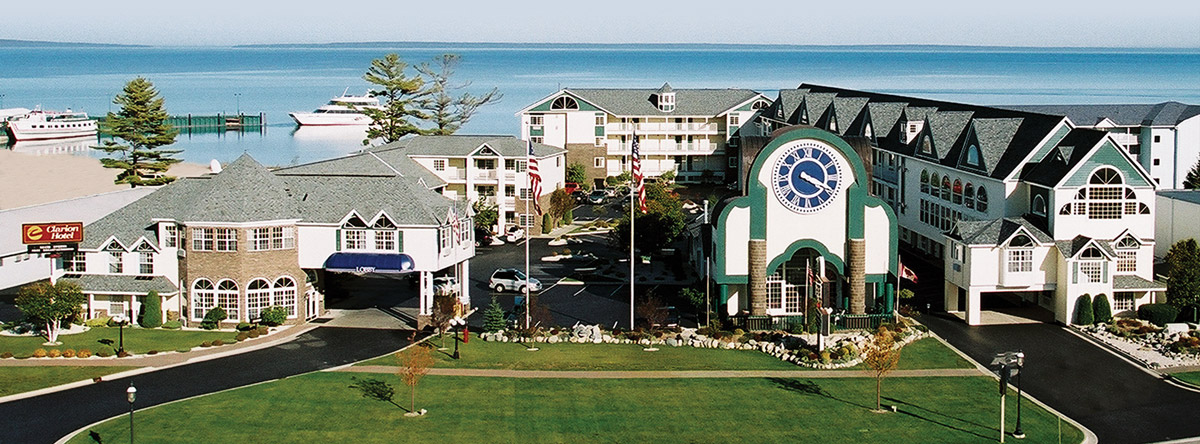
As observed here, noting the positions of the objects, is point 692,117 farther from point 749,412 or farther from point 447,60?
point 749,412

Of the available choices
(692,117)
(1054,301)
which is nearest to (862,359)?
(1054,301)

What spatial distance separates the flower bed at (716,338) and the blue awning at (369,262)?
5.55 m

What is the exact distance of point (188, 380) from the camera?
4638 cm

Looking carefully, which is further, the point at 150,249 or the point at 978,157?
the point at 978,157

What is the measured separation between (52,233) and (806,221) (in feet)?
108

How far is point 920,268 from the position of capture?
228 feet

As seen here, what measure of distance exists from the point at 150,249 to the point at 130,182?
39.9 meters

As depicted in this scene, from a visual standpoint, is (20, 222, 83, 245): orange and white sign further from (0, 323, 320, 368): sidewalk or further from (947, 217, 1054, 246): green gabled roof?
(947, 217, 1054, 246): green gabled roof

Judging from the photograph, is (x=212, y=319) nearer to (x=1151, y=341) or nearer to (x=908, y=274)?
(x=908, y=274)

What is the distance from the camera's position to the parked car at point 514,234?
82250mm

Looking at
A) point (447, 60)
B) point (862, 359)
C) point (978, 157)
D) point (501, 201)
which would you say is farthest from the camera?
point (447, 60)

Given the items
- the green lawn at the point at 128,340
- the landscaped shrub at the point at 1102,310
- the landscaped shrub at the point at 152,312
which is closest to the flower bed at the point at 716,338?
the landscaped shrub at the point at 1102,310

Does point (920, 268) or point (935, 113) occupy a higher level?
point (935, 113)

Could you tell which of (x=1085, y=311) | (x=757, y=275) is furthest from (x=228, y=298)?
(x=1085, y=311)
